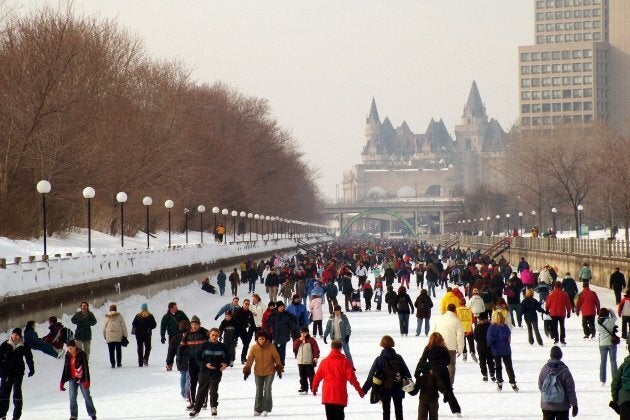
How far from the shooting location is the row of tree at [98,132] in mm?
40125

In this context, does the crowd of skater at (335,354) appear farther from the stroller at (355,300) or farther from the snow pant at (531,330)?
the stroller at (355,300)

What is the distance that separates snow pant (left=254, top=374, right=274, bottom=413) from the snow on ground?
272 millimetres

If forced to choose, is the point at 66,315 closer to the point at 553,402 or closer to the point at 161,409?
the point at 161,409

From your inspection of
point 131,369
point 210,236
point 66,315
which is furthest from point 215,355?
point 210,236

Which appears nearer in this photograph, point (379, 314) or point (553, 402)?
point (553, 402)

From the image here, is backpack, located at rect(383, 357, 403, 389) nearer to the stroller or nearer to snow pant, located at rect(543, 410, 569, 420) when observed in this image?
snow pant, located at rect(543, 410, 569, 420)

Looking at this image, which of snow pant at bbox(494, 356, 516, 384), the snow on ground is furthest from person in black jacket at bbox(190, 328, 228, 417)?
snow pant at bbox(494, 356, 516, 384)

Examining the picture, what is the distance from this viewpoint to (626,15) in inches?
6634

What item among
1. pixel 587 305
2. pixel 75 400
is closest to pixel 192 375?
pixel 75 400

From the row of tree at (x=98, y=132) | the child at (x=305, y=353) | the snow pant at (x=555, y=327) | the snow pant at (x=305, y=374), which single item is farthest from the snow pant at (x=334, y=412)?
the row of tree at (x=98, y=132)

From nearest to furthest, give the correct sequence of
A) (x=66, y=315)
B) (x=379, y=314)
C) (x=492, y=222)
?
(x=66, y=315)
(x=379, y=314)
(x=492, y=222)

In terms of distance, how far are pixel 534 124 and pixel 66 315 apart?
153688mm

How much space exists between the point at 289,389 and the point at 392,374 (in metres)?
Answer: 5.36

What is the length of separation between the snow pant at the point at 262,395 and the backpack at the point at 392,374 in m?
2.47
